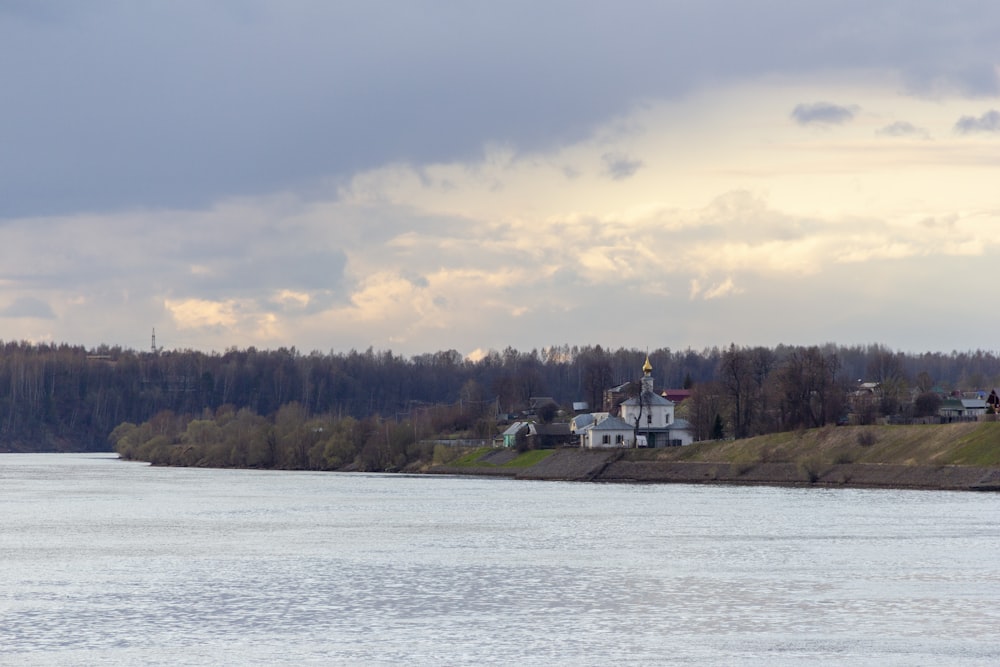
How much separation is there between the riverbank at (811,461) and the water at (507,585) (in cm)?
1371

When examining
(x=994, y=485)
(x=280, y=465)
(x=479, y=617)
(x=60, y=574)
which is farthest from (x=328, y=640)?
(x=280, y=465)

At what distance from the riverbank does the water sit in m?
13.7

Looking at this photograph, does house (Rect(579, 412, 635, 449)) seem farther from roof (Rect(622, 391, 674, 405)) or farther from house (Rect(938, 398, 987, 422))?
house (Rect(938, 398, 987, 422))

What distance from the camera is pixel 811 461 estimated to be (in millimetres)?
103500

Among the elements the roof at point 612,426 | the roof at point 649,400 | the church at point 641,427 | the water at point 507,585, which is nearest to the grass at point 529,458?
the church at point 641,427

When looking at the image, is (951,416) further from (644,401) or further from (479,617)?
(479,617)

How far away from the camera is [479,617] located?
3344 cm

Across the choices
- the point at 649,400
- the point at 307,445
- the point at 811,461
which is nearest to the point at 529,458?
the point at 649,400

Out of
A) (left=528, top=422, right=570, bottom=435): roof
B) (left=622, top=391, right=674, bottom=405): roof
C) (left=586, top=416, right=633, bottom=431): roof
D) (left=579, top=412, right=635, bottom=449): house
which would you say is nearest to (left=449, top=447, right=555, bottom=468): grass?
(left=528, top=422, right=570, bottom=435): roof

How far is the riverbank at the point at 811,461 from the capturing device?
91.3m

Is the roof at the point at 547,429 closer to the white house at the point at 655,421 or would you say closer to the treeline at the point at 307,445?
the white house at the point at 655,421

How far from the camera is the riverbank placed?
91.3 m

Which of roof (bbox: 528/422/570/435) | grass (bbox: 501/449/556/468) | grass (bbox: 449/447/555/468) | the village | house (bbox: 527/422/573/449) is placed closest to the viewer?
grass (bbox: 501/449/556/468)

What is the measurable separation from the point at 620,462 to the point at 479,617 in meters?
90.9
